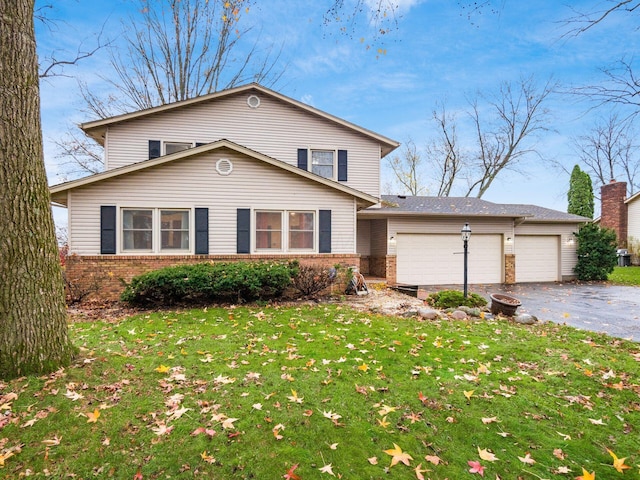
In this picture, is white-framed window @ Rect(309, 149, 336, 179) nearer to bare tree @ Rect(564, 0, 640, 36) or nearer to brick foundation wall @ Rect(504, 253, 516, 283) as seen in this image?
Result: brick foundation wall @ Rect(504, 253, 516, 283)

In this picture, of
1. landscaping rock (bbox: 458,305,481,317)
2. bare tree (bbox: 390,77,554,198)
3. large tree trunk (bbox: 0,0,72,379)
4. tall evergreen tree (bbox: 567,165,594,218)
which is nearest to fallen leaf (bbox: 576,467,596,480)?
large tree trunk (bbox: 0,0,72,379)

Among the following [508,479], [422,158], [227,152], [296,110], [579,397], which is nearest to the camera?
[508,479]

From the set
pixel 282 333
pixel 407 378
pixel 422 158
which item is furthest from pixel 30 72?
pixel 422 158

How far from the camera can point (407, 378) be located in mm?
3916

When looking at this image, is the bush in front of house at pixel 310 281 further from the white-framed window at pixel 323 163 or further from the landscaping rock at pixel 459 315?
the white-framed window at pixel 323 163

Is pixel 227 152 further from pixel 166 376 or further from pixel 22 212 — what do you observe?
pixel 166 376

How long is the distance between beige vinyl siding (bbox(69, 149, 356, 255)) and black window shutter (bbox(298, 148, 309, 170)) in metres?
3.07

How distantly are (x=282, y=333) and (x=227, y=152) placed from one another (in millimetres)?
6369

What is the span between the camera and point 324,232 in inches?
420

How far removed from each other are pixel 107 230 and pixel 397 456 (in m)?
9.59

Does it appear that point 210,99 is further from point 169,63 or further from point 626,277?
point 626,277

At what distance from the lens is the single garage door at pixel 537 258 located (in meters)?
15.4

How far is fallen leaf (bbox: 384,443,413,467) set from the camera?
2.48 metres

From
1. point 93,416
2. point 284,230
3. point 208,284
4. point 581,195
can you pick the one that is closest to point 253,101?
point 284,230
